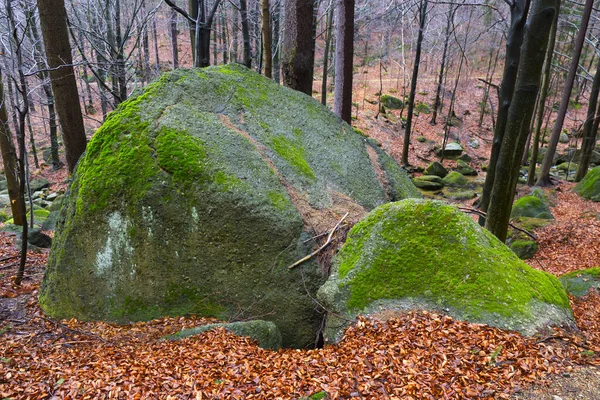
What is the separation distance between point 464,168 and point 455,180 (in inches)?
126

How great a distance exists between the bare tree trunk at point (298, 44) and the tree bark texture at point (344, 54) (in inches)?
33.7

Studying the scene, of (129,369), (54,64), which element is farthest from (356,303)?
(54,64)

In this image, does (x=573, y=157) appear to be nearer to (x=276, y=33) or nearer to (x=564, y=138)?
(x=564, y=138)

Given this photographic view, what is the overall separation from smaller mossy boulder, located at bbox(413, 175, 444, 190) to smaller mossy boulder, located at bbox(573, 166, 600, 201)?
5.73 metres

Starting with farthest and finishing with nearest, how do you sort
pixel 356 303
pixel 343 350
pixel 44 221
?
pixel 44 221
pixel 356 303
pixel 343 350

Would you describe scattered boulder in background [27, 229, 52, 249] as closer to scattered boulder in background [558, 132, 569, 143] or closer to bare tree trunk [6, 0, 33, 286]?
bare tree trunk [6, 0, 33, 286]

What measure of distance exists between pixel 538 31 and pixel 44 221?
44.0 feet

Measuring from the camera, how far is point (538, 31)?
491cm

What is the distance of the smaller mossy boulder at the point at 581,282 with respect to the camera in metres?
5.54

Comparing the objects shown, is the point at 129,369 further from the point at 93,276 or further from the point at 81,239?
the point at 81,239

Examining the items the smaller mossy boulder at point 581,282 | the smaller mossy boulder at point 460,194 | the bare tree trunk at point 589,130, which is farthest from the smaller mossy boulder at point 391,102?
the smaller mossy boulder at point 581,282

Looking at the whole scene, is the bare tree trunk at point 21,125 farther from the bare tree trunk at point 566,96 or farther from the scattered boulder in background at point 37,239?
the bare tree trunk at point 566,96

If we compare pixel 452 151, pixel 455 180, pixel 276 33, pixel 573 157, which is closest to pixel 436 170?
pixel 455 180

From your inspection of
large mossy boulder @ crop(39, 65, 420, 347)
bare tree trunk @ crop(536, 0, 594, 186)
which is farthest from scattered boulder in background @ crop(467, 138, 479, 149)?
large mossy boulder @ crop(39, 65, 420, 347)
